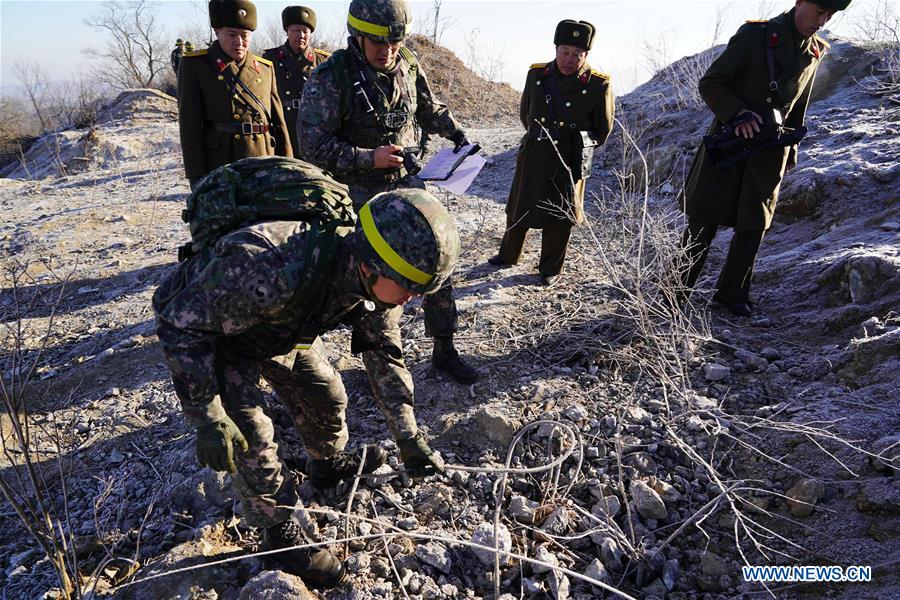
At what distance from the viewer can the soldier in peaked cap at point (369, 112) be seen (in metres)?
2.48

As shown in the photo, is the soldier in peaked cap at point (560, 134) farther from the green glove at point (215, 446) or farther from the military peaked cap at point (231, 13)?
the green glove at point (215, 446)

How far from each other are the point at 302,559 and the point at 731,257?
286 cm

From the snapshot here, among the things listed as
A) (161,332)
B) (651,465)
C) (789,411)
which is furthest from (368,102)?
(789,411)

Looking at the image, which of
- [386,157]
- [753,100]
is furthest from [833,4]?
[386,157]

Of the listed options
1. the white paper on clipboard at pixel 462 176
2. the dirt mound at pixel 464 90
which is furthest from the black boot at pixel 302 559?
the dirt mound at pixel 464 90

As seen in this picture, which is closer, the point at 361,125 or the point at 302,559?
the point at 302,559

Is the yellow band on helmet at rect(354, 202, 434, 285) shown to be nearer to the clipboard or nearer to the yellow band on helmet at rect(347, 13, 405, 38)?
the yellow band on helmet at rect(347, 13, 405, 38)

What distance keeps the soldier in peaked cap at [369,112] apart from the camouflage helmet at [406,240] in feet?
3.50

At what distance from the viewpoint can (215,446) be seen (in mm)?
1548

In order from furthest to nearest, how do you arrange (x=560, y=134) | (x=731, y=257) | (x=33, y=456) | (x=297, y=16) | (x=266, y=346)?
1. (x=297, y=16)
2. (x=560, y=134)
3. (x=731, y=257)
4. (x=33, y=456)
5. (x=266, y=346)

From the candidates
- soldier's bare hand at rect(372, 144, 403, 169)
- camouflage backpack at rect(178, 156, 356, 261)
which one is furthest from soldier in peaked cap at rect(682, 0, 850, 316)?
camouflage backpack at rect(178, 156, 356, 261)

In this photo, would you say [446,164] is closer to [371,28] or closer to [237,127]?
[371,28]

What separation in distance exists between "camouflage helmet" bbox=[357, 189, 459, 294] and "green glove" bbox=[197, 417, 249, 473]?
2.06 feet

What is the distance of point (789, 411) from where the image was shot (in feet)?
8.12
